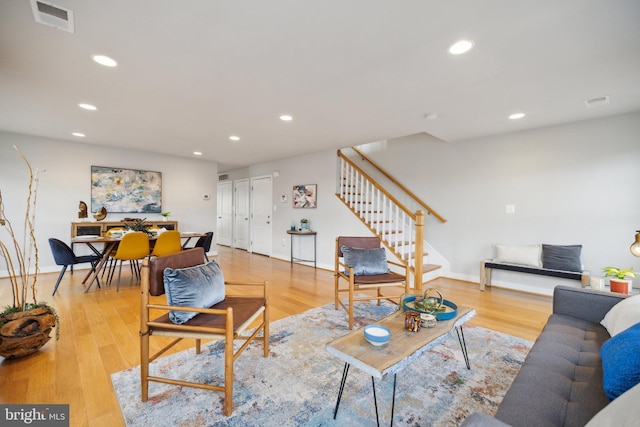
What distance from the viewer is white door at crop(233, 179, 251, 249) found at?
7727mm

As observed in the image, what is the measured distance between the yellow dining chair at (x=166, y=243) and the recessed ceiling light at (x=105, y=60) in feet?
8.26

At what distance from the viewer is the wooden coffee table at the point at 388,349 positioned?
1362 mm

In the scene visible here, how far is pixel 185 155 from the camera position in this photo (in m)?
6.23

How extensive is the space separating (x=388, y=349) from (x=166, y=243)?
3.86m

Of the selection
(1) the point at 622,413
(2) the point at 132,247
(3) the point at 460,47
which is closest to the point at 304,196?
(2) the point at 132,247

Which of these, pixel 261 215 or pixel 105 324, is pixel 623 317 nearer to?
pixel 105 324

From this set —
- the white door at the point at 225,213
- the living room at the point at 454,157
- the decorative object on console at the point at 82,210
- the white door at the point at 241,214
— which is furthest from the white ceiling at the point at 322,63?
the white door at the point at 225,213

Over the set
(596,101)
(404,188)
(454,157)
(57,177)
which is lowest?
(404,188)

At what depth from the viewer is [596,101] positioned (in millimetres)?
2961

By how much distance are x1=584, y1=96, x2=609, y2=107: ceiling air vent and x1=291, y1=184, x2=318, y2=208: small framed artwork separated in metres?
4.16

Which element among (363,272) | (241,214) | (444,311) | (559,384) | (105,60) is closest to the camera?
(559,384)

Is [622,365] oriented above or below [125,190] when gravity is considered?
A: below

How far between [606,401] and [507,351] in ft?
4.36

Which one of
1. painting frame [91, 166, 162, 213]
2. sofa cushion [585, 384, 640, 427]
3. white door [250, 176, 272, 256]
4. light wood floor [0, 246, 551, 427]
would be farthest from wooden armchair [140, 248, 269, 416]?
white door [250, 176, 272, 256]
